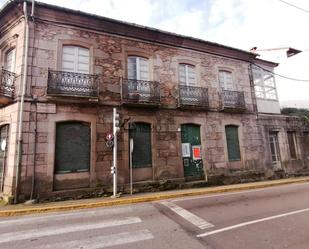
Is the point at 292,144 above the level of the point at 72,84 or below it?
below

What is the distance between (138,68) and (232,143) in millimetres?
6235

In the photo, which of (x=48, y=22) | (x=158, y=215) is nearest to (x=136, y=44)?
(x=48, y=22)

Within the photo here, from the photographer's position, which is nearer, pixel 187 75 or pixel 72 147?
pixel 72 147

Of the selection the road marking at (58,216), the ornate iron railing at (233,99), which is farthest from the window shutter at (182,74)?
the road marking at (58,216)

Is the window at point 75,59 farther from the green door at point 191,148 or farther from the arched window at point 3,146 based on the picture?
the green door at point 191,148

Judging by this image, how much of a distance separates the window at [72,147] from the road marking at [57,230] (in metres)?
3.21

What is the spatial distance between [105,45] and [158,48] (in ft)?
8.52

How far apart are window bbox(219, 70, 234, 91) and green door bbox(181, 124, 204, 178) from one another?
317cm

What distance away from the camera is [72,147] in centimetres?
777

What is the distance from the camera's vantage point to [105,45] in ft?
29.3

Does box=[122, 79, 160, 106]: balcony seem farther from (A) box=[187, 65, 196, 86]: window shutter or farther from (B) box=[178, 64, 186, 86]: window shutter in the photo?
(A) box=[187, 65, 196, 86]: window shutter

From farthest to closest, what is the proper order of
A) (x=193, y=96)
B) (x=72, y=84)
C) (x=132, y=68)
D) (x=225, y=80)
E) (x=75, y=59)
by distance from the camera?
(x=225, y=80) → (x=193, y=96) → (x=132, y=68) → (x=75, y=59) → (x=72, y=84)

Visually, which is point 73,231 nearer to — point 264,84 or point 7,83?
point 7,83

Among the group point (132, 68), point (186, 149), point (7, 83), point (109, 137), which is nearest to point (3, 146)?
point (7, 83)
